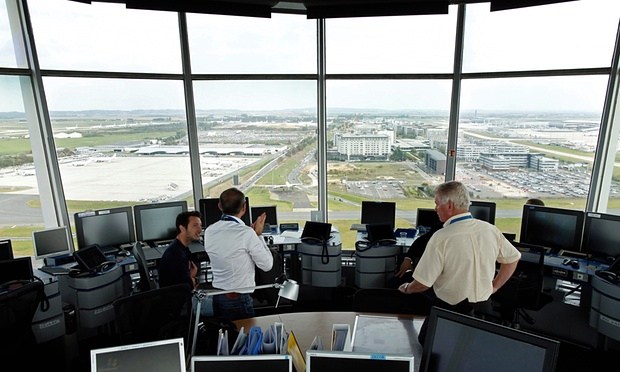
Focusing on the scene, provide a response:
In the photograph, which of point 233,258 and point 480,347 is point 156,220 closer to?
point 233,258

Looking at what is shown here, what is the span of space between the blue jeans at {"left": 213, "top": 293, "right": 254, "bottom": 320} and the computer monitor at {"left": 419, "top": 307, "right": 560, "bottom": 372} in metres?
1.48

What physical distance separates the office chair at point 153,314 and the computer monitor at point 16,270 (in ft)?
6.83

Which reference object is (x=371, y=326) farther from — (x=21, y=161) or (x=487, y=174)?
(x=21, y=161)

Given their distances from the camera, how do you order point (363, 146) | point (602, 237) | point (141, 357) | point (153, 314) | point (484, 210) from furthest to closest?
point (363, 146), point (484, 210), point (602, 237), point (153, 314), point (141, 357)

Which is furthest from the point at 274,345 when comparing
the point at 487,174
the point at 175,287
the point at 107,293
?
the point at 487,174

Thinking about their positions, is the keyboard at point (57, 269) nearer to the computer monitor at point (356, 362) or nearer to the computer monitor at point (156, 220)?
the computer monitor at point (156, 220)

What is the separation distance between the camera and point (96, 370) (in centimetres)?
153

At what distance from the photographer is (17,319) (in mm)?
3031

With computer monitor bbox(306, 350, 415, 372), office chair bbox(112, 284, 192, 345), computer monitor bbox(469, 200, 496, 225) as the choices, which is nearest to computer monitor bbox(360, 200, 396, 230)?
Answer: computer monitor bbox(469, 200, 496, 225)

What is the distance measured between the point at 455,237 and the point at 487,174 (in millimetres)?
3675

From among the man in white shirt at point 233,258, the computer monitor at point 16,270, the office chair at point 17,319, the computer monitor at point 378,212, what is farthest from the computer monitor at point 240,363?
the computer monitor at point 378,212

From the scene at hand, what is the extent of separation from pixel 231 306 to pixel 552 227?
3.62 m

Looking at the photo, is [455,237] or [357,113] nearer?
[455,237]

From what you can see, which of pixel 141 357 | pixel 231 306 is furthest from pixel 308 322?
pixel 141 357
